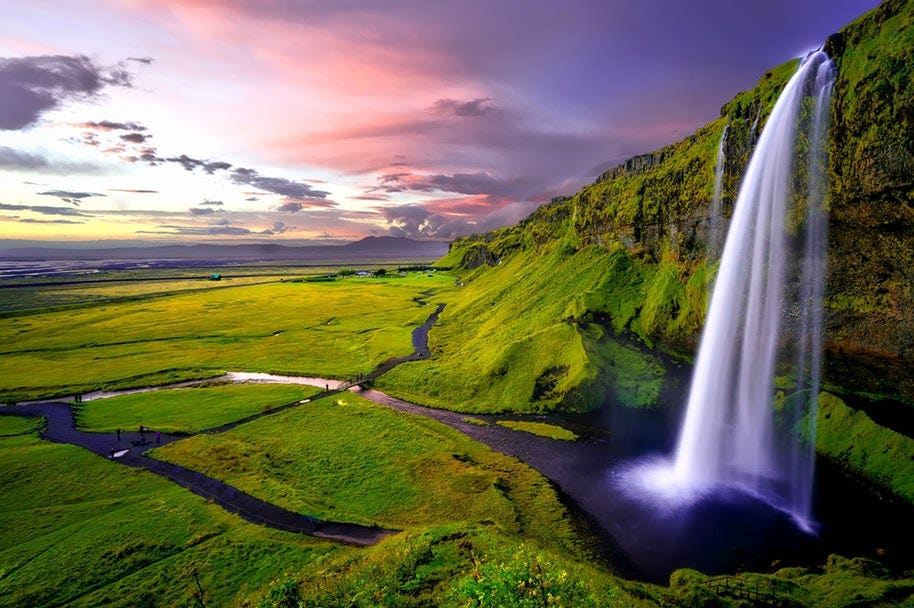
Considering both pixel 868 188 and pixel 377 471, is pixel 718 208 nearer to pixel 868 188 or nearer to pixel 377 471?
pixel 868 188

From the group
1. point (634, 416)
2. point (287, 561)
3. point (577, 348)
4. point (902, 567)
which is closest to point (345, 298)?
point (577, 348)

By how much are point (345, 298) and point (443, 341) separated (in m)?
93.3

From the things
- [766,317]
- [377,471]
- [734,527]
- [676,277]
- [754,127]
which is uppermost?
[754,127]

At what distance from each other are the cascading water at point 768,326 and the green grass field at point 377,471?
1293 centimetres

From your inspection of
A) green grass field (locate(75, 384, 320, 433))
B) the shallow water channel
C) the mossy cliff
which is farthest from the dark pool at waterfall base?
green grass field (locate(75, 384, 320, 433))

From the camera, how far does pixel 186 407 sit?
223 feet

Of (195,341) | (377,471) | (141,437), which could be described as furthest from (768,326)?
(195,341)

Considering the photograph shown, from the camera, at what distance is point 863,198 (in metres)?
39.8

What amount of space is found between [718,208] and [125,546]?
78.8 meters

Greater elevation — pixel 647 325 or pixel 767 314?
pixel 767 314

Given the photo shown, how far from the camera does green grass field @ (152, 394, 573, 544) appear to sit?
1496 inches

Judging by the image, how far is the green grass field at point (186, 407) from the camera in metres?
61.0

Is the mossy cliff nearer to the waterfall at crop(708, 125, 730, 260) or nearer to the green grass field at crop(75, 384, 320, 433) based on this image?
the waterfall at crop(708, 125, 730, 260)

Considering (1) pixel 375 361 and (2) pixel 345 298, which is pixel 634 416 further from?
(2) pixel 345 298
